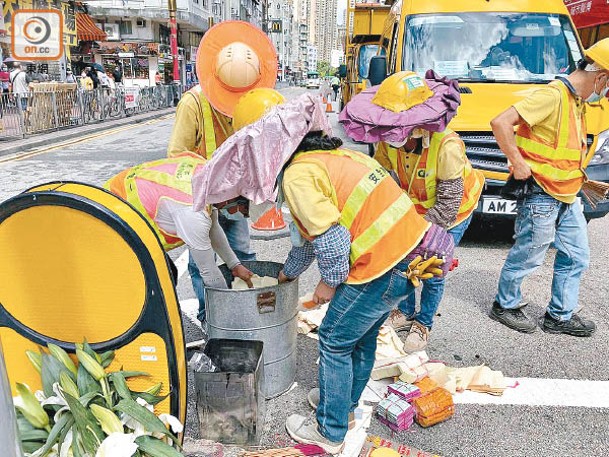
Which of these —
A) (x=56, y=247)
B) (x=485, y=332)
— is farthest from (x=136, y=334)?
(x=485, y=332)

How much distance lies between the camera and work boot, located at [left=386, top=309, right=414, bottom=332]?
12.7 ft

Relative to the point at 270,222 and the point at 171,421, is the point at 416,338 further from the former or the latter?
the point at 270,222

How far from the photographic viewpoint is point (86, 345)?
2215 millimetres

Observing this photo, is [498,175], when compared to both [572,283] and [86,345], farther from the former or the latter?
[86,345]

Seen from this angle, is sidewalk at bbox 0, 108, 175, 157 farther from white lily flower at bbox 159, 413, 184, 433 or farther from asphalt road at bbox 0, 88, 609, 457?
white lily flower at bbox 159, 413, 184, 433

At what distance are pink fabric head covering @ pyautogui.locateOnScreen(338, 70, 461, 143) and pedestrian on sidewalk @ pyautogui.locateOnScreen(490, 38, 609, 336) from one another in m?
0.64

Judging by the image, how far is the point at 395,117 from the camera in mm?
2705

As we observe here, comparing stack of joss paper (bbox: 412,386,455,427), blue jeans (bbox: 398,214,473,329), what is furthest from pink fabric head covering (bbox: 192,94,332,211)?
blue jeans (bbox: 398,214,473,329)

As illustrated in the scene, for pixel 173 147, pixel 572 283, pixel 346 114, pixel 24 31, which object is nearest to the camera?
pixel 346 114

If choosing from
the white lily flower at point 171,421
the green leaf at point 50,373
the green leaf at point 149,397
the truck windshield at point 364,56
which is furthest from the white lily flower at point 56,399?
the truck windshield at point 364,56

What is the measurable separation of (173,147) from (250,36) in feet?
2.77

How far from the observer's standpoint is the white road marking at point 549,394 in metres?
3.07

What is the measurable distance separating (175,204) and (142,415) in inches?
39.7

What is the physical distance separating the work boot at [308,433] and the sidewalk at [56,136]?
10.8 m
